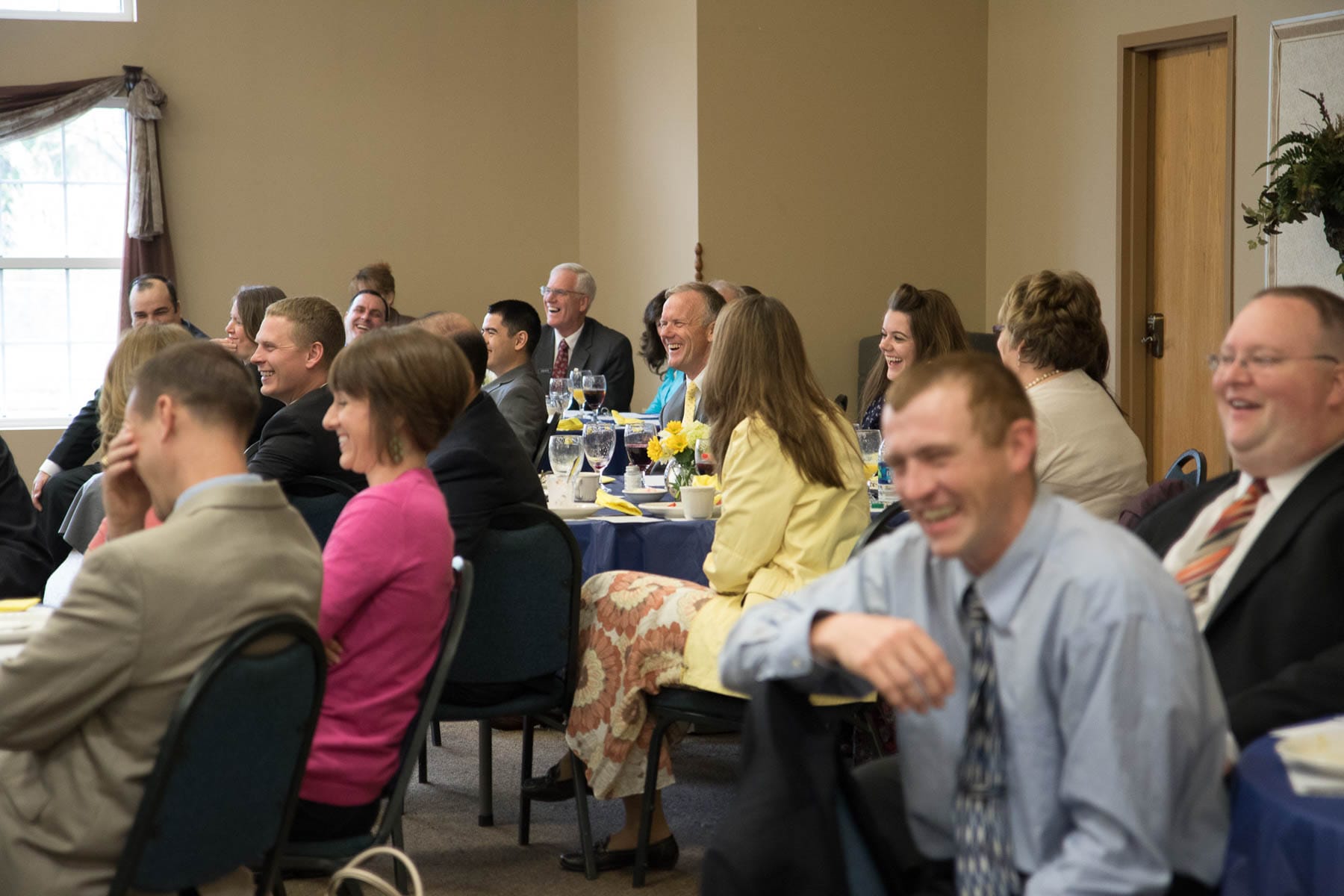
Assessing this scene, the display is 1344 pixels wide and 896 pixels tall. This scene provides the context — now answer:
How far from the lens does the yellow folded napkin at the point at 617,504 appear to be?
4.01 metres

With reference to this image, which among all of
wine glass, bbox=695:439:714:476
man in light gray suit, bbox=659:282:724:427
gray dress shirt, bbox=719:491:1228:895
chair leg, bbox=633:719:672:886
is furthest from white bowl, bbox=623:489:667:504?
gray dress shirt, bbox=719:491:1228:895

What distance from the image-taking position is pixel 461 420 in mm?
3297

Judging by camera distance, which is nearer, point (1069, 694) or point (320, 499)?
point (1069, 694)

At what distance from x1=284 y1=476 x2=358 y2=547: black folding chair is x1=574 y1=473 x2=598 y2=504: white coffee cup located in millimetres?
712

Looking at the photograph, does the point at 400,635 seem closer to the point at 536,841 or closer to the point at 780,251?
the point at 536,841

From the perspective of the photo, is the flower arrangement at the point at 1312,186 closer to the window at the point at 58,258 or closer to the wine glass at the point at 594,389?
the wine glass at the point at 594,389

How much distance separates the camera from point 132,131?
8.47 metres

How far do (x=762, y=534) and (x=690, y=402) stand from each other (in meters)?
2.08

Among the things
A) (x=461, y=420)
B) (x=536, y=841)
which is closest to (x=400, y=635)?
(x=461, y=420)

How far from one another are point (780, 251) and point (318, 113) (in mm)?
3035

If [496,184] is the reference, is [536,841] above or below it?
below

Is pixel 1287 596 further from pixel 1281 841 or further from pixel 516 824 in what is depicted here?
pixel 516 824

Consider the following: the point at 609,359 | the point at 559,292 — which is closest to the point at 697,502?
the point at 609,359

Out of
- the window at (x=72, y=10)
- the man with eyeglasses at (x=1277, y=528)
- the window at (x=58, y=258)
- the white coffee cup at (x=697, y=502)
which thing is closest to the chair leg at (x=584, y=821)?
the white coffee cup at (x=697, y=502)
